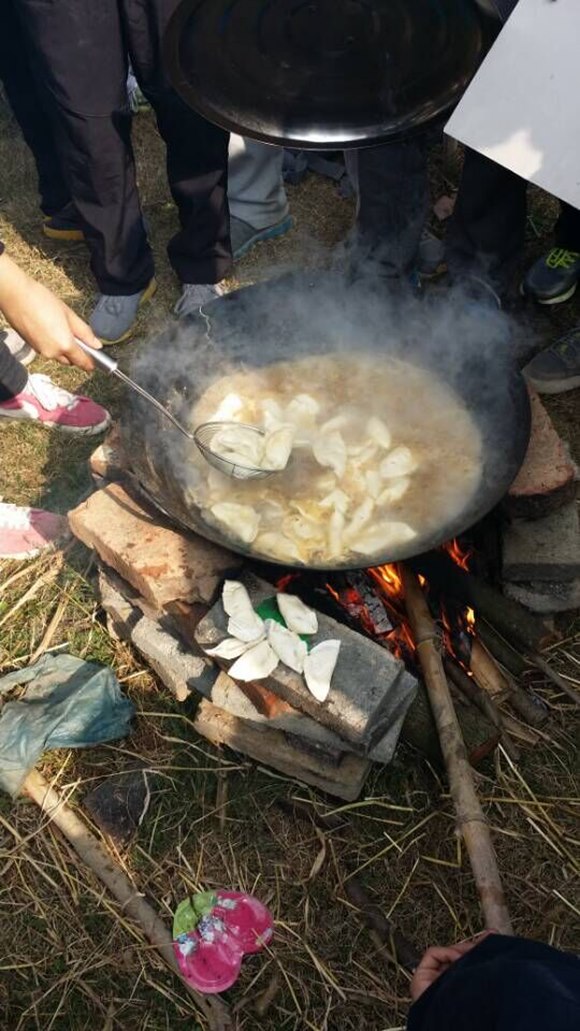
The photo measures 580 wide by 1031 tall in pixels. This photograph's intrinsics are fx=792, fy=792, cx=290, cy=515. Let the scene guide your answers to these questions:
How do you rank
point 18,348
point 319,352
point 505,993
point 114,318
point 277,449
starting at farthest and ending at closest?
point 114,318, point 18,348, point 319,352, point 277,449, point 505,993

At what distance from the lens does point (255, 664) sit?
7.43ft

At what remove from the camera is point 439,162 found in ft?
16.7

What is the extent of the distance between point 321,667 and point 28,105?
12.0ft

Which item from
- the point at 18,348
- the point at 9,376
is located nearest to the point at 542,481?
the point at 9,376

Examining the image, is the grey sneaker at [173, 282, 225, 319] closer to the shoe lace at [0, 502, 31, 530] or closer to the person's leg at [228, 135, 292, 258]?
the person's leg at [228, 135, 292, 258]

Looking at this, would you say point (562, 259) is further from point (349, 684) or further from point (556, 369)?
point (349, 684)

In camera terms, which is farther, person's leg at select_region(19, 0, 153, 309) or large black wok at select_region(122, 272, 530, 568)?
person's leg at select_region(19, 0, 153, 309)

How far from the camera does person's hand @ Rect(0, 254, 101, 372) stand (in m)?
2.28

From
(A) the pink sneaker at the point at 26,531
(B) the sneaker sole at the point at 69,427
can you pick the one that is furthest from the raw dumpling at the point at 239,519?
(B) the sneaker sole at the point at 69,427

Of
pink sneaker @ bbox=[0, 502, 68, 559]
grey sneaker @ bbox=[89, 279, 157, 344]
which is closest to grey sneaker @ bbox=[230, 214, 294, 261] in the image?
grey sneaker @ bbox=[89, 279, 157, 344]

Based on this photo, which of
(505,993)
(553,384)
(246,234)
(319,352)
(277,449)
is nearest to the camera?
(505,993)

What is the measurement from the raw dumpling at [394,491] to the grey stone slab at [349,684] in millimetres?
477

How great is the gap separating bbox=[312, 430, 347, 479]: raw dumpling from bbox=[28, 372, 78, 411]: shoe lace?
1.53 meters

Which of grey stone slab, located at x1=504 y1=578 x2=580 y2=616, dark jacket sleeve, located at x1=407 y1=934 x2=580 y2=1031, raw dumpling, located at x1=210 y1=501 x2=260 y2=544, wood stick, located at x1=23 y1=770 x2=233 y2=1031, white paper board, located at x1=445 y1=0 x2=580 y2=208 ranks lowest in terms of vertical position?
wood stick, located at x1=23 y1=770 x2=233 y2=1031
